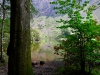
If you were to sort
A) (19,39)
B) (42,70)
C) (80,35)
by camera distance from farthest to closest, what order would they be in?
(42,70), (80,35), (19,39)

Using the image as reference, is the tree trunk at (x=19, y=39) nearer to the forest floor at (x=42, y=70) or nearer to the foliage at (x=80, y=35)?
the foliage at (x=80, y=35)

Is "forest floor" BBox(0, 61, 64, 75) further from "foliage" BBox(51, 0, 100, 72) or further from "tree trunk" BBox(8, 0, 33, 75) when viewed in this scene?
"tree trunk" BBox(8, 0, 33, 75)

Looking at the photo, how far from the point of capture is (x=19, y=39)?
5.54m

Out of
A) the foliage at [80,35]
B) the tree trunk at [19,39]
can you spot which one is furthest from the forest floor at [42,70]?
the tree trunk at [19,39]

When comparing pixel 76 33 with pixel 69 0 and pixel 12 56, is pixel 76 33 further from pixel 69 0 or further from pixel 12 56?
pixel 12 56

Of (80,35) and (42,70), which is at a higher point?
(80,35)

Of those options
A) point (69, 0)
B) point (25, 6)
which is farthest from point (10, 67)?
point (69, 0)

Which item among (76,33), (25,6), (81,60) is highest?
(25,6)

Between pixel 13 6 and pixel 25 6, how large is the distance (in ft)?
1.16

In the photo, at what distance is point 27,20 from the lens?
5676 mm

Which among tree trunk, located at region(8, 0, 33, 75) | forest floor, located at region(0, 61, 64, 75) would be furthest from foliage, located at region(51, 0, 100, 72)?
tree trunk, located at region(8, 0, 33, 75)

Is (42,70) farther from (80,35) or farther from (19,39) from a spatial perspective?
(19,39)

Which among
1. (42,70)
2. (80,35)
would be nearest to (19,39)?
(80,35)

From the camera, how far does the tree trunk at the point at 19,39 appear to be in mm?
5539
